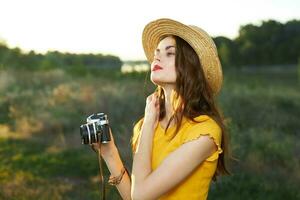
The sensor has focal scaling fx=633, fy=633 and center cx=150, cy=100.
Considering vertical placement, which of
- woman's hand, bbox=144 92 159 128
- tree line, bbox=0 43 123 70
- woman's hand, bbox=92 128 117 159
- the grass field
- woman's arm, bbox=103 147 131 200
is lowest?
the grass field

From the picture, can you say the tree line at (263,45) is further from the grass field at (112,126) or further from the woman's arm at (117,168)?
the woman's arm at (117,168)

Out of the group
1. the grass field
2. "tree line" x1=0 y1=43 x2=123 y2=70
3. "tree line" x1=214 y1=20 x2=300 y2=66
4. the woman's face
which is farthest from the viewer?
"tree line" x1=0 y1=43 x2=123 y2=70

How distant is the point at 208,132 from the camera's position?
2.18m

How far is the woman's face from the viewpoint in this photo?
225 centimetres

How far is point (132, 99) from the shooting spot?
11.3 metres

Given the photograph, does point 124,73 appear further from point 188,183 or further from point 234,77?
→ point 188,183

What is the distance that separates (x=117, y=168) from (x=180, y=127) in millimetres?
328

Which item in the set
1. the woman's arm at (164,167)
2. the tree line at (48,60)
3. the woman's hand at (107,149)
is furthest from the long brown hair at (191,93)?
the tree line at (48,60)

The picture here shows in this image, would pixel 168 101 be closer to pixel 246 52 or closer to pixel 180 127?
pixel 180 127

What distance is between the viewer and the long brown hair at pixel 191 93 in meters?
2.25

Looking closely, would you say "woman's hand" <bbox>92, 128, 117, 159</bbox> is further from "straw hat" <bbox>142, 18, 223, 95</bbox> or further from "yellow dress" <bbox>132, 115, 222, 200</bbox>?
"straw hat" <bbox>142, 18, 223, 95</bbox>

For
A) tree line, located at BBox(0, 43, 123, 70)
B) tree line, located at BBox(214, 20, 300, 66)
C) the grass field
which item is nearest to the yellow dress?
the grass field

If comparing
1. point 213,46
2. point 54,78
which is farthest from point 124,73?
point 213,46

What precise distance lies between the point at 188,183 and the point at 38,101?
10278 millimetres
